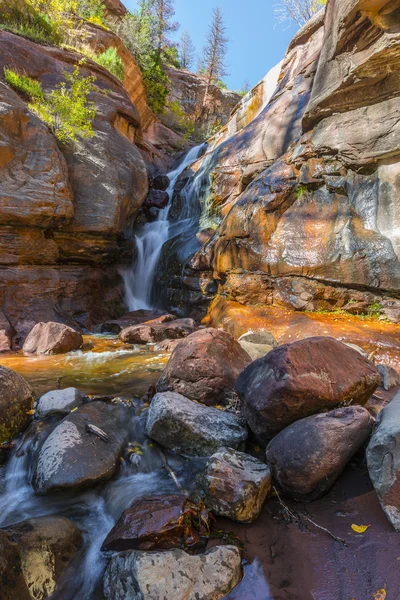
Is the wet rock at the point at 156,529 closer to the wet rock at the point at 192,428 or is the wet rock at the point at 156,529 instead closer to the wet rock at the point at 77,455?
the wet rock at the point at 77,455

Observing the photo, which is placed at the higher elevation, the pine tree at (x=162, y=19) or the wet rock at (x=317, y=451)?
the pine tree at (x=162, y=19)

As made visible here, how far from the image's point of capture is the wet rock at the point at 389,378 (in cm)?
427

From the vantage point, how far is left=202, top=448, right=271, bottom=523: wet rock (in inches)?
87.3

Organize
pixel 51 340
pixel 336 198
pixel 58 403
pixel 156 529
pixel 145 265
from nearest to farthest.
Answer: pixel 156 529 < pixel 58 403 < pixel 51 340 < pixel 336 198 < pixel 145 265

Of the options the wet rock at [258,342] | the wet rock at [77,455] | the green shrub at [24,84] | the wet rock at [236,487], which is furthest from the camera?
the green shrub at [24,84]

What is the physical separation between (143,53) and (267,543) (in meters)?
24.7

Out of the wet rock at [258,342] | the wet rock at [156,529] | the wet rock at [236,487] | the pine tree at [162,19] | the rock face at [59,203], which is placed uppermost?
the pine tree at [162,19]

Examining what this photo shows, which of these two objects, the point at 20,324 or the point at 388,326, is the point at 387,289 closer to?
the point at 388,326

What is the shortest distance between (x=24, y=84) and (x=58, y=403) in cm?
1006

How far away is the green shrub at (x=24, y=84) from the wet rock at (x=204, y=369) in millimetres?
9653

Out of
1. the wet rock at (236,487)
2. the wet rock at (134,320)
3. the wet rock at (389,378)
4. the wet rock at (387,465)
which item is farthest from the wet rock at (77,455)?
the wet rock at (134,320)

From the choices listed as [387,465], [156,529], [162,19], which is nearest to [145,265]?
[156,529]

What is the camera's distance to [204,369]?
393 centimetres

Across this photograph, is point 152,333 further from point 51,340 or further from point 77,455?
point 77,455
